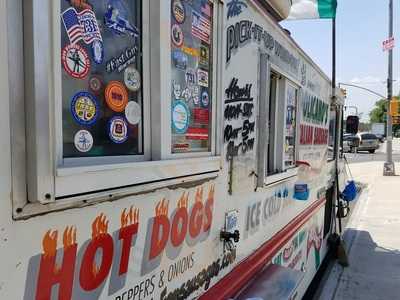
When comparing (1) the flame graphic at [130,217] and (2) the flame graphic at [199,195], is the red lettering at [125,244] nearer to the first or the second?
(1) the flame graphic at [130,217]

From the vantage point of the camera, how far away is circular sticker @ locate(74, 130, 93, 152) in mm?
1170

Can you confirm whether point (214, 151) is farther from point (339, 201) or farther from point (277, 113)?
point (339, 201)

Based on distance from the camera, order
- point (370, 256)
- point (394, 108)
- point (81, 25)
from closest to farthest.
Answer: point (81, 25) → point (370, 256) → point (394, 108)

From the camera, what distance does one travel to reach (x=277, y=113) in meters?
2.98

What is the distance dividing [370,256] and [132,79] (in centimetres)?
603

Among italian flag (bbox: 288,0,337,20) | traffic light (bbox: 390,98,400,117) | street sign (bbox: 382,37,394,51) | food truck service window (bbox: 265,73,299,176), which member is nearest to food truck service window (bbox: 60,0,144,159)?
food truck service window (bbox: 265,73,299,176)

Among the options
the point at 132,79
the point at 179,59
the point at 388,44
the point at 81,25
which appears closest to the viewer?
the point at 81,25

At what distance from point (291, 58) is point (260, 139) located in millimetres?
973

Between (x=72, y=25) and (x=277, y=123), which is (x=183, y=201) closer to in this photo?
(x=72, y=25)

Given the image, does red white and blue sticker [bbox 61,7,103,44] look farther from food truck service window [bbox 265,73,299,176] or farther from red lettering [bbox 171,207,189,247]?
food truck service window [bbox 265,73,299,176]

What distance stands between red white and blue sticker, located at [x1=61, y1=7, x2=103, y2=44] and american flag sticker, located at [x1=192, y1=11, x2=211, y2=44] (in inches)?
21.7

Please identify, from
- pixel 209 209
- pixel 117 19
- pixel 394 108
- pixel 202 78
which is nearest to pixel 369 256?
pixel 209 209

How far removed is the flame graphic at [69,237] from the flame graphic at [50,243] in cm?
3

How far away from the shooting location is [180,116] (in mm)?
1616
